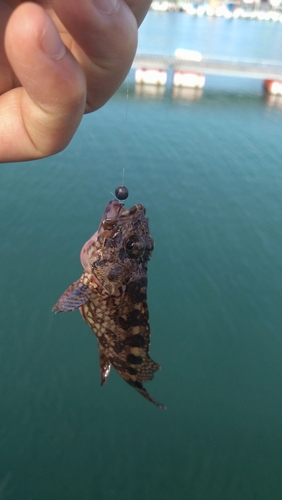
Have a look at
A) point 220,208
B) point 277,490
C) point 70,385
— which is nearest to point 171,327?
point 70,385

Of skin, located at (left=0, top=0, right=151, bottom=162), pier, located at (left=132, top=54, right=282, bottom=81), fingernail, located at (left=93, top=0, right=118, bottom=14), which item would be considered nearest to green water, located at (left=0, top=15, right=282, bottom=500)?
skin, located at (left=0, top=0, right=151, bottom=162)

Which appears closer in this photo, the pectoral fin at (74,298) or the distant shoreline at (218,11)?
the pectoral fin at (74,298)

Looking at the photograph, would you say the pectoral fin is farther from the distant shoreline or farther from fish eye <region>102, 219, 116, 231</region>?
the distant shoreline

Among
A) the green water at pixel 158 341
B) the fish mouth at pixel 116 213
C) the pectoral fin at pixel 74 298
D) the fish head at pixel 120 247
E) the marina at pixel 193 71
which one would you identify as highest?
the marina at pixel 193 71

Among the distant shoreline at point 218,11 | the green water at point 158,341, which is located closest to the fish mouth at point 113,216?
the green water at point 158,341

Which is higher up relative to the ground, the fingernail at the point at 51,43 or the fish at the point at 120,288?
the fingernail at the point at 51,43

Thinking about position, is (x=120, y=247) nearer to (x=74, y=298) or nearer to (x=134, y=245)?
(x=134, y=245)

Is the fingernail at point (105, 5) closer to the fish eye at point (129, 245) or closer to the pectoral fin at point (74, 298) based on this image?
the fish eye at point (129, 245)
